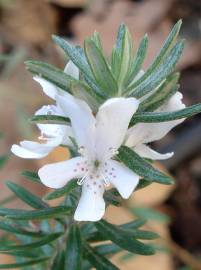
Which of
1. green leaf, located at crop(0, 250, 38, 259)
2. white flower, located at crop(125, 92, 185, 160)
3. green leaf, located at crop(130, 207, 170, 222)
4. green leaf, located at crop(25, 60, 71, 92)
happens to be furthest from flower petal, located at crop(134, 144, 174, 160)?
green leaf, located at crop(130, 207, 170, 222)

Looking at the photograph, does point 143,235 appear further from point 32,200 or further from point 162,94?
point 162,94

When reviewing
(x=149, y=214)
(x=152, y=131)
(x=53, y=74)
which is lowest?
(x=149, y=214)

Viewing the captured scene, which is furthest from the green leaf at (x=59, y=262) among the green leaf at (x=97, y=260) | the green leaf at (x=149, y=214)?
the green leaf at (x=149, y=214)

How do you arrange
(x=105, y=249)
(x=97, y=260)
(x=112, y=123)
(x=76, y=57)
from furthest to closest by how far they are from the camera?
1. (x=105, y=249)
2. (x=97, y=260)
3. (x=76, y=57)
4. (x=112, y=123)

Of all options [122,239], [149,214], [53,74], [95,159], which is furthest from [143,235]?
[149,214]

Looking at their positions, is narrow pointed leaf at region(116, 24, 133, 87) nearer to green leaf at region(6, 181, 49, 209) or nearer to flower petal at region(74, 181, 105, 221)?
flower petal at region(74, 181, 105, 221)

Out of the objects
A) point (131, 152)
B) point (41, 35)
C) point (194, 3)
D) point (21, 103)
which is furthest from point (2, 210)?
point (194, 3)

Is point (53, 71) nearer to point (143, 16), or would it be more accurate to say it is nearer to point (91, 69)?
point (91, 69)
